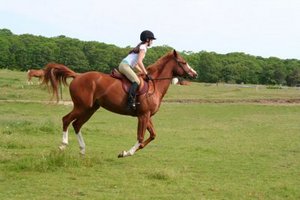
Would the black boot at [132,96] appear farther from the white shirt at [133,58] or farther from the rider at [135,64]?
the white shirt at [133,58]

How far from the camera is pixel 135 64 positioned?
418 inches

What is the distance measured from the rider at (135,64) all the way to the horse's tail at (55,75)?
5.07ft

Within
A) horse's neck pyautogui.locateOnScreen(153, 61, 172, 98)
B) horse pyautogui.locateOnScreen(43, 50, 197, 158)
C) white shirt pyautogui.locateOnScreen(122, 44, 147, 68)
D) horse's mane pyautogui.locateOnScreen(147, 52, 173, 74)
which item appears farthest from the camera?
horse's mane pyautogui.locateOnScreen(147, 52, 173, 74)

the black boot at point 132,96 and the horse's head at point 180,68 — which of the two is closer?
the black boot at point 132,96

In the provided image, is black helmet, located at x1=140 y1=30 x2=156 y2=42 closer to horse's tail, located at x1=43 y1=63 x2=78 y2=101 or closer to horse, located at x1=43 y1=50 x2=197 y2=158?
horse, located at x1=43 y1=50 x2=197 y2=158

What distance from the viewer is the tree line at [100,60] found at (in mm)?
100438

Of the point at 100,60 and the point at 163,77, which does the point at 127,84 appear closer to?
the point at 163,77

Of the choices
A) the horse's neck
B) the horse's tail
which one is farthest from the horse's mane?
the horse's tail

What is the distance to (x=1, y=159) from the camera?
9.62 m

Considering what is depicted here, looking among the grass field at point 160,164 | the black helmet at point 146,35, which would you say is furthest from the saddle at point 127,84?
the grass field at point 160,164

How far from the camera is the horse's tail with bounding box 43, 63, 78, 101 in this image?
11.2m

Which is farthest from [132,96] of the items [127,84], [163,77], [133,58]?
[163,77]

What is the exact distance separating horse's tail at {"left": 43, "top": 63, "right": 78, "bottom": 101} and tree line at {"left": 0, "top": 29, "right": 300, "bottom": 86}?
3237 inches

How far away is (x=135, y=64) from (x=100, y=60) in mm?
99637
